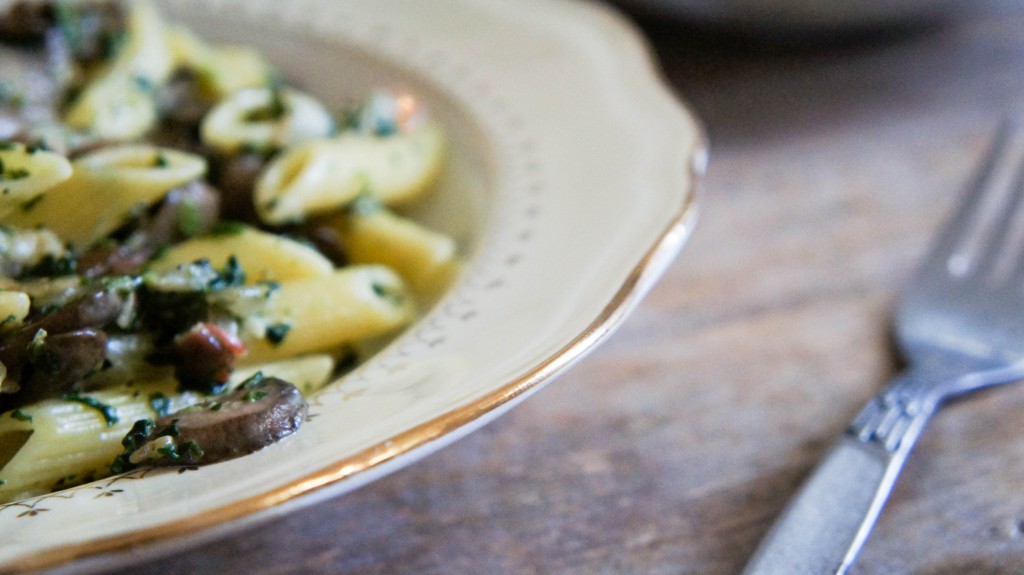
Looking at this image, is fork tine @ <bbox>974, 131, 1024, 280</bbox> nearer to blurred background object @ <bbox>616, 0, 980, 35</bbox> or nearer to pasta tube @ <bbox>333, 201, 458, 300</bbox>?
blurred background object @ <bbox>616, 0, 980, 35</bbox>

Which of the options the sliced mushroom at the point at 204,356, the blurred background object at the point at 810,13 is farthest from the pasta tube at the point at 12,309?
the blurred background object at the point at 810,13

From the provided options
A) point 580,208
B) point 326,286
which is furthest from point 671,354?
point 326,286

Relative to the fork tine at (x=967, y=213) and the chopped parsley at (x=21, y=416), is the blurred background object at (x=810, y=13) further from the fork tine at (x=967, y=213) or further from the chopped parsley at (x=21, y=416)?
the chopped parsley at (x=21, y=416)

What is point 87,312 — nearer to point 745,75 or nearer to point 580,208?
point 580,208

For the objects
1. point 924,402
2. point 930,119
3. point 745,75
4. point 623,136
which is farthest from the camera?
point 745,75

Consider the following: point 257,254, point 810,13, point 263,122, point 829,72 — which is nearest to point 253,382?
point 257,254

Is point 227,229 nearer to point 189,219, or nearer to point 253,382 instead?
point 189,219
